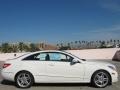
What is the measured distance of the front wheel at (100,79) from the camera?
11.3 metres

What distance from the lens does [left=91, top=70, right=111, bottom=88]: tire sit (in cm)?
1133

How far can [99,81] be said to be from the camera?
11336 mm

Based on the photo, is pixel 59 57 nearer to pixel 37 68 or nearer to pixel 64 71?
pixel 64 71

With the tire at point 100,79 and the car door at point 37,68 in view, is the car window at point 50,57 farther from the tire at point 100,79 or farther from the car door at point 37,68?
the tire at point 100,79

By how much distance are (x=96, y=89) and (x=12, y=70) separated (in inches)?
125

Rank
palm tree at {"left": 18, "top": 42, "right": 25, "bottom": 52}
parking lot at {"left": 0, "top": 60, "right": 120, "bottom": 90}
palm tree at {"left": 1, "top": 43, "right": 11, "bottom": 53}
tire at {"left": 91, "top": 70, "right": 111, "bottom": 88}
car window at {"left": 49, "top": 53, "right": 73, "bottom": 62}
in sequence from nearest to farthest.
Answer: parking lot at {"left": 0, "top": 60, "right": 120, "bottom": 90} → tire at {"left": 91, "top": 70, "right": 111, "bottom": 88} → car window at {"left": 49, "top": 53, "right": 73, "bottom": 62} → palm tree at {"left": 1, "top": 43, "right": 11, "bottom": 53} → palm tree at {"left": 18, "top": 42, "right": 25, "bottom": 52}

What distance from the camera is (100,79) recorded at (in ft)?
37.2

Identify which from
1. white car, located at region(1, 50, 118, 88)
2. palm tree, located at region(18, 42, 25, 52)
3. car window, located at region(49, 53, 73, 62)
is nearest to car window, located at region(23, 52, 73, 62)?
car window, located at region(49, 53, 73, 62)

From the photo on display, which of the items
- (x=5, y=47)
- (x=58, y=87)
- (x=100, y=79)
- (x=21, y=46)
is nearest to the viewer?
(x=100, y=79)

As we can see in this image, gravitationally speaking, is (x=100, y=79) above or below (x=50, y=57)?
below

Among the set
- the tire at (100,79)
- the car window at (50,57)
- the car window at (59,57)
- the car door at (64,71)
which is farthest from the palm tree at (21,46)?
the tire at (100,79)

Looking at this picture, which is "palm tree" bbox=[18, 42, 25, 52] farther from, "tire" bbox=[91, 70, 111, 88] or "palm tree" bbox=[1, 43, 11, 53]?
"tire" bbox=[91, 70, 111, 88]

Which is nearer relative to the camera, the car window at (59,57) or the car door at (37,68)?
the car door at (37,68)

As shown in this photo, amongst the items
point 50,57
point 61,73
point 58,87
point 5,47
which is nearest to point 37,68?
point 50,57
